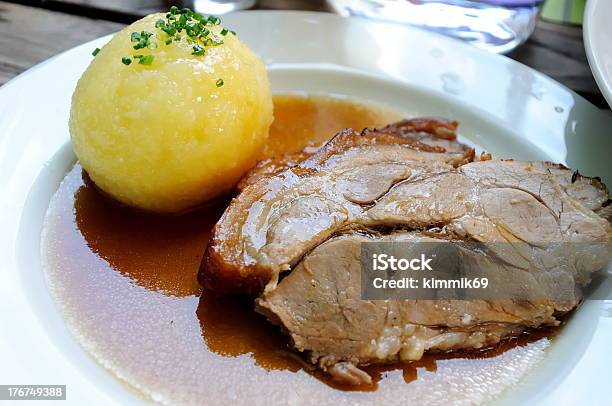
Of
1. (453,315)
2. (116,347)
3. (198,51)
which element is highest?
(198,51)

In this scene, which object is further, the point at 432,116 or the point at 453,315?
the point at 432,116

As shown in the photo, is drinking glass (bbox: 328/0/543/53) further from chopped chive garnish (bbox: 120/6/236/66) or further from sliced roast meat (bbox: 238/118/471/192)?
chopped chive garnish (bbox: 120/6/236/66)

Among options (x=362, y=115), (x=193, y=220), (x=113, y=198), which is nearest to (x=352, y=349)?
(x=193, y=220)

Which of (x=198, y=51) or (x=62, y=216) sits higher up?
(x=198, y=51)

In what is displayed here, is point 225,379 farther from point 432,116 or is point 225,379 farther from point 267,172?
point 432,116

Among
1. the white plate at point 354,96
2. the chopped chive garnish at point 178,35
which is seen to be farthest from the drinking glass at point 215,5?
the chopped chive garnish at point 178,35

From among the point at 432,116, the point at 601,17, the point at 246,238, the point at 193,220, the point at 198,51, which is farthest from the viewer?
the point at 432,116

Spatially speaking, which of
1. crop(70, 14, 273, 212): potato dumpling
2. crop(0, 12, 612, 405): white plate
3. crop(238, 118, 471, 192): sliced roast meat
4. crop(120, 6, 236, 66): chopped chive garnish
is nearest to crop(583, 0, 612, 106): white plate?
crop(0, 12, 612, 405): white plate
